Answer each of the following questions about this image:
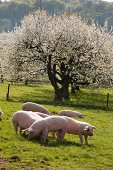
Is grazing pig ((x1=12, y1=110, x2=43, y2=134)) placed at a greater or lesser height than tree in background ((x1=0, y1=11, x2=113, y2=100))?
lesser

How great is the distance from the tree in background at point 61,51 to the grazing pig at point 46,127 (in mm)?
24461

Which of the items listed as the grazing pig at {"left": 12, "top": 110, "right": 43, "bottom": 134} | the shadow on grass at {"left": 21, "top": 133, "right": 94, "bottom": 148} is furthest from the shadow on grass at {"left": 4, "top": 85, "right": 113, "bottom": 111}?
the shadow on grass at {"left": 21, "top": 133, "right": 94, "bottom": 148}

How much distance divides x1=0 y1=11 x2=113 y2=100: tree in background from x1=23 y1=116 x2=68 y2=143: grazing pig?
24.5 meters

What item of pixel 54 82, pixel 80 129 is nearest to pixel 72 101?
pixel 54 82

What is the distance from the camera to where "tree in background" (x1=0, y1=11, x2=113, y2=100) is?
41.1 m

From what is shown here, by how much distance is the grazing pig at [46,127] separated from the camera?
15734 millimetres

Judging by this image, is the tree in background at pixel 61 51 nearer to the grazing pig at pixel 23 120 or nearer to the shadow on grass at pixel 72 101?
the shadow on grass at pixel 72 101

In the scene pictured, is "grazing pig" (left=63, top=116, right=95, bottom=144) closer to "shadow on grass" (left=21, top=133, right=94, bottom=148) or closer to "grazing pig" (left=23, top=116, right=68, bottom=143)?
"shadow on grass" (left=21, top=133, right=94, bottom=148)

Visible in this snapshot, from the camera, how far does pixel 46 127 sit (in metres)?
15.9

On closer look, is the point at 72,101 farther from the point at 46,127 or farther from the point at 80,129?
the point at 46,127

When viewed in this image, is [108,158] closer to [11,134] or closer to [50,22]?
[11,134]

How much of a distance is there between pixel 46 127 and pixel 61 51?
2541 cm

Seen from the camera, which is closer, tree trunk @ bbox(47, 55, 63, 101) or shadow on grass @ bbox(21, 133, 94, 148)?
shadow on grass @ bbox(21, 133, 94, 148)

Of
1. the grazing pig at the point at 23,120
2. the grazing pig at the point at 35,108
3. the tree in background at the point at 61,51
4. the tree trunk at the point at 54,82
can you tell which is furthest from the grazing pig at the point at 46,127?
the tree in background at the point at 61,51
